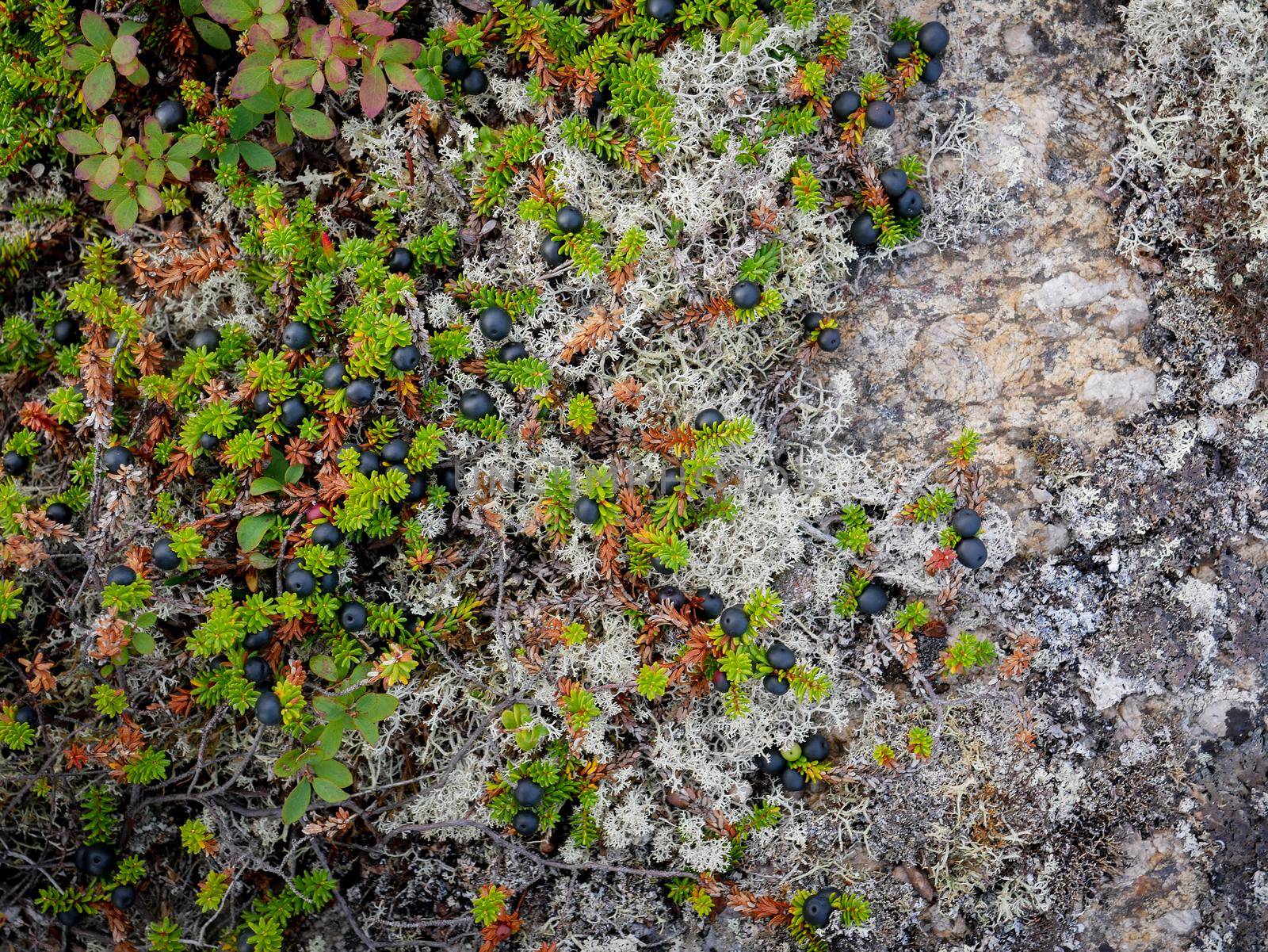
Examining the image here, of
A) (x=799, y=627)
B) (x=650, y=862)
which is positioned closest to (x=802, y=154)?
(x=799, y=627)

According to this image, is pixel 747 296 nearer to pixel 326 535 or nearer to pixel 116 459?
A: pixel 326 535

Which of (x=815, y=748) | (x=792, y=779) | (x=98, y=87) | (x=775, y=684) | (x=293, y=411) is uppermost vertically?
(x=98, y=87)

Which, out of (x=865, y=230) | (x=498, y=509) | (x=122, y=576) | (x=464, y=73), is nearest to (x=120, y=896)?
(x=122, y=576)

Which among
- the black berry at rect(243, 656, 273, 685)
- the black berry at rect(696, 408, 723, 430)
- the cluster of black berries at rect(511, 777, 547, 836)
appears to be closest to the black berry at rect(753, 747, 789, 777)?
the cluster of black berries at rect(511, 777, 547, 836)

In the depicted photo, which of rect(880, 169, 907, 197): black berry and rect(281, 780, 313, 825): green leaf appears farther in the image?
rect(880, 169, 907, 197): black berry

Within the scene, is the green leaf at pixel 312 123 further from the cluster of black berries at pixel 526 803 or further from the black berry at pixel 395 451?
the cluster of black berries at pixel 526 803

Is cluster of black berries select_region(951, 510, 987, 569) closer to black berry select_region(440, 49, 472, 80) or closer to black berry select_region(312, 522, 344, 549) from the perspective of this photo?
black berry select_region(312, 522, 344, 549)
